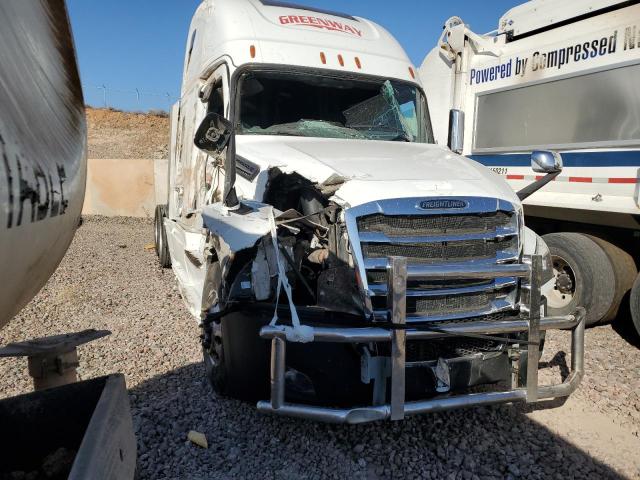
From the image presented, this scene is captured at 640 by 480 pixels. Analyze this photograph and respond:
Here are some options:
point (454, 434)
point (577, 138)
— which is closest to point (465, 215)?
A: point (454, 434)

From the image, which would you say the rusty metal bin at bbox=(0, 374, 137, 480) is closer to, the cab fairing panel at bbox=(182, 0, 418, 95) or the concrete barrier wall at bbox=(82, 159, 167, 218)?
the cab fairing panel at bbox=(182, 0, 418, 95)

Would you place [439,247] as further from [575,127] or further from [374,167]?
[575,127]

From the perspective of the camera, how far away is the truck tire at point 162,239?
8406 millimetres

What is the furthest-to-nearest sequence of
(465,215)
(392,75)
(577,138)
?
(577,138) < (392,75) < (465,215)

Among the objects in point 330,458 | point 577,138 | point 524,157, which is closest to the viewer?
point 330,458

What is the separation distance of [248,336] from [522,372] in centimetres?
185

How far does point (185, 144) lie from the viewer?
21.2 ft

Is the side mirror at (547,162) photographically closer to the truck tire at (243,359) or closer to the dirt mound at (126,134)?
the truck tire at (243,359)

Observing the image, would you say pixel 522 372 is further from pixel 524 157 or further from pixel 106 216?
pixel 106 216

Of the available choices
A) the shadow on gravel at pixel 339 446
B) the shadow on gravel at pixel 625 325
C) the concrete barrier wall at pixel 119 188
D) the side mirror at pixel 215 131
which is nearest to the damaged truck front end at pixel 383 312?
the shadow on gravel at pixel 339 446

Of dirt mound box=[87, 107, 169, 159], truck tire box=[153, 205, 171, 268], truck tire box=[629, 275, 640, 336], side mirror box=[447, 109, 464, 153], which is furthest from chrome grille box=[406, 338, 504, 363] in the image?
dirt mound box=[87, 107, 169, 159]

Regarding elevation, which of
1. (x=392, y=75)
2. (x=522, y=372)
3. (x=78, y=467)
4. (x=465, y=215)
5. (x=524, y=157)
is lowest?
(x=522, y=372)

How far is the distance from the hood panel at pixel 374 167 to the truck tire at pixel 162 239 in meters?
4.39

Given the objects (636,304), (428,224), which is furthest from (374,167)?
(636,304)
